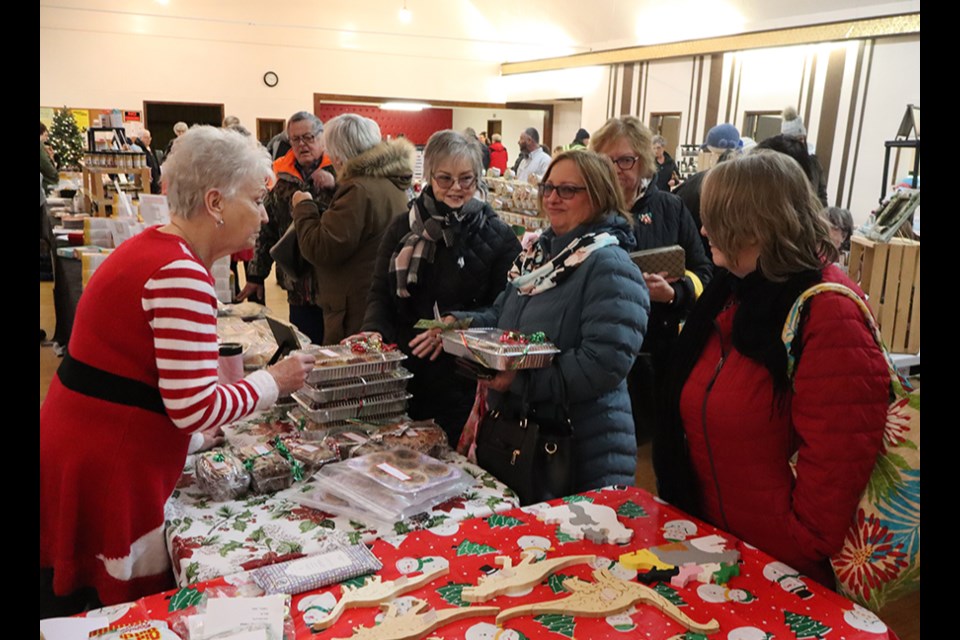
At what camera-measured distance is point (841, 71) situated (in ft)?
27.8

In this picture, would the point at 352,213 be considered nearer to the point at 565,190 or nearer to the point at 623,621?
the point at 565,190

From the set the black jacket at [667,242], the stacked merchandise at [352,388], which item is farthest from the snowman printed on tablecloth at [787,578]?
the black jacket at [667,242]

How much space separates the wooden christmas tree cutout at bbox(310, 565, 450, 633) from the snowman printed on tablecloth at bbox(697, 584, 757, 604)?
0.50 metres

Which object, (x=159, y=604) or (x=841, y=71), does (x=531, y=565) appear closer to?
(x=159, y=604)

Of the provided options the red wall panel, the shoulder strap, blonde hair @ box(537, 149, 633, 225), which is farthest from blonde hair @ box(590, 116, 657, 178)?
the red wall panel

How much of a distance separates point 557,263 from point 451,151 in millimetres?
756

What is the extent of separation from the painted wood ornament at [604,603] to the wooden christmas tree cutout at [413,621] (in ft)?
0.20

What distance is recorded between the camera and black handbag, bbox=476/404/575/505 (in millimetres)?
1919

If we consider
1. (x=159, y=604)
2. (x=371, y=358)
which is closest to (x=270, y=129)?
(x=371, y=358)

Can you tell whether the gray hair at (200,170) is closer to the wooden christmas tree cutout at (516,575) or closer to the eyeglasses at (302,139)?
the wooden christmas tree cutout at (516,575)

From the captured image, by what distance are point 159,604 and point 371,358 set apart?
1024mm

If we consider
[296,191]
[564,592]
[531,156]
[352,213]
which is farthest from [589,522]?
[531,156]

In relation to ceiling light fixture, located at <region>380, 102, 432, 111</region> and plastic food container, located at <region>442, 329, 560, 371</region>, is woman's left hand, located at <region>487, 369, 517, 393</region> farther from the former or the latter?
ceiling light fixture, located at <region>380, 102, 432, 111</region>

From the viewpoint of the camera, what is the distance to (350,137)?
3238 millimetres
